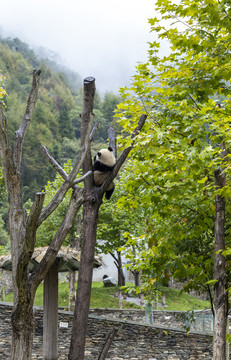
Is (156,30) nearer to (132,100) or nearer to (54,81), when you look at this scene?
(132,100)

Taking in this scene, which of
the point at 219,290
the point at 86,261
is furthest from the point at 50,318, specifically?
the point at 219,290

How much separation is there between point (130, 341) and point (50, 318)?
3.06 meters

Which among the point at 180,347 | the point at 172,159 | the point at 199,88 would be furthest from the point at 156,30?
the point at 180,347

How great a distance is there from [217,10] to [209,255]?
4174mm

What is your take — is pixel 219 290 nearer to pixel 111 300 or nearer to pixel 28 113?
pixel 28 113

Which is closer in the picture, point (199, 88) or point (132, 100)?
point (199, 88)

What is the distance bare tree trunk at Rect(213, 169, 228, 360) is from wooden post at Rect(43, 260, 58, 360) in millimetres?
3779

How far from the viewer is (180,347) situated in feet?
35.0

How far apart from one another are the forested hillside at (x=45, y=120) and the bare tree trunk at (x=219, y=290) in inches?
1147

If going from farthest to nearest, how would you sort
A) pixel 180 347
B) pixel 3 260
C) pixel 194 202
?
pixel 180 347 → pixel 3 260 → pixel 194 202

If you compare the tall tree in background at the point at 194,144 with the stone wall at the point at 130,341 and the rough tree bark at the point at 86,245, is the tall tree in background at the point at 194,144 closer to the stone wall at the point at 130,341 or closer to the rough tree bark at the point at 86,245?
the rough tree bark at the point at 86,245

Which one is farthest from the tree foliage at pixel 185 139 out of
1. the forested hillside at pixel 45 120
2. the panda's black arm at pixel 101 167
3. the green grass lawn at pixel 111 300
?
the forested hillside at pixel 45 120

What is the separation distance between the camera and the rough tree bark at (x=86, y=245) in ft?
20.0

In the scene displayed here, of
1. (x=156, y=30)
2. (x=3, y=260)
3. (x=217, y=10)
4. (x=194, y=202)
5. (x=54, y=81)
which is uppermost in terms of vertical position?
(x=54, y=81)
